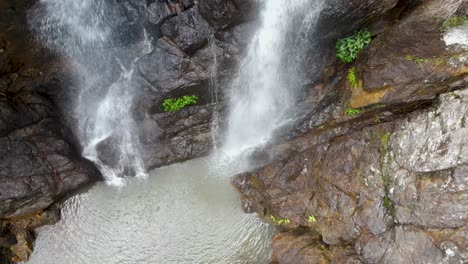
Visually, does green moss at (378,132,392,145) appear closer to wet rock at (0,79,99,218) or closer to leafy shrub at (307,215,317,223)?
leafy shrub at (307,215,317,223)

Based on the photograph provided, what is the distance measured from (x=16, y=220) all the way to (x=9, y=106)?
12.1 feet

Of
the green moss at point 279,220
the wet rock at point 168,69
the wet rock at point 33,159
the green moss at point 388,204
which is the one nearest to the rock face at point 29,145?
the wet rock at point 33,159

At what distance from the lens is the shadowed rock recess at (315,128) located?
24.7 ft

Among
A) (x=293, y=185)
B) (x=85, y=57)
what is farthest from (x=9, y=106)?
(x=293, y=185)

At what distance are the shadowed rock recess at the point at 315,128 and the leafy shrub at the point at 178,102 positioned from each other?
8.6 inches

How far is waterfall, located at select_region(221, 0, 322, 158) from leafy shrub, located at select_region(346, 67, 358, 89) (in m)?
1.35

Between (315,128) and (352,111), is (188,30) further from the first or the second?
(352,111)

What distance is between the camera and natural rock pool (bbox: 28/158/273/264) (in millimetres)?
9727

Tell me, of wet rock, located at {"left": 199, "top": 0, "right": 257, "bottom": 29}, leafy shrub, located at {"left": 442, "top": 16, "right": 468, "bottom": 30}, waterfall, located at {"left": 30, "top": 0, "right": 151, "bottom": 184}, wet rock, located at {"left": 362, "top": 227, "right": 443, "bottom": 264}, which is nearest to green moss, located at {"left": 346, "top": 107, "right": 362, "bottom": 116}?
leafy shrub, located at {"left": 442, "top": 16, "right": 468, "bottom": 30}

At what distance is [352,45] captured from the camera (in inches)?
352

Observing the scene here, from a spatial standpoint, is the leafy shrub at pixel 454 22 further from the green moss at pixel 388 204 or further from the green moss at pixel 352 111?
the green moss at pixel 388 204

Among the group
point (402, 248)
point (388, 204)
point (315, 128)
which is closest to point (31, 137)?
point (315, 128)

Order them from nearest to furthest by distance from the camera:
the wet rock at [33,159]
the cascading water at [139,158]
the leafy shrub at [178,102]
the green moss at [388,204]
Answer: the green moss at [388,204], the cascading water at [139,158], the wet rock at [33,159], the leafy shrub at [178,102]

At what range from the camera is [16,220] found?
10.2 m
